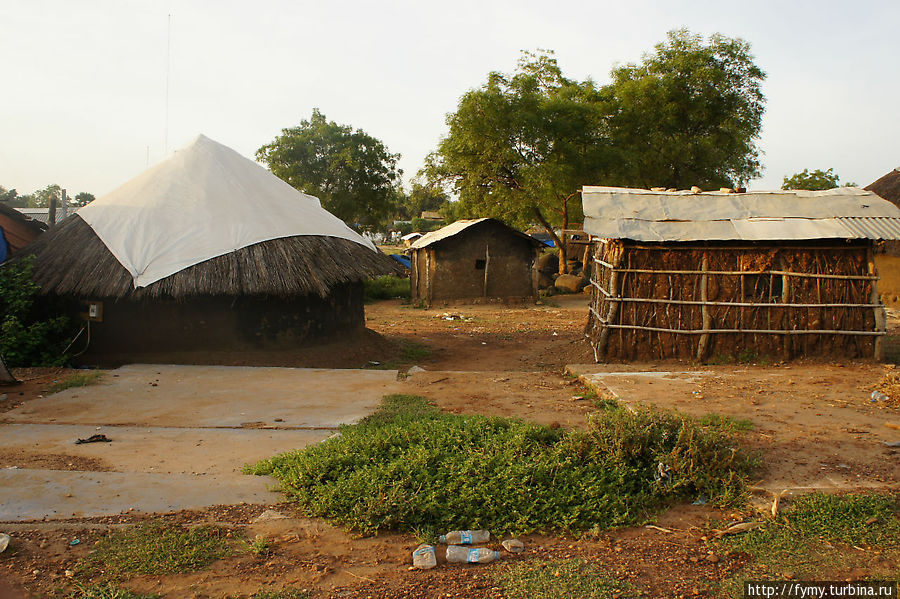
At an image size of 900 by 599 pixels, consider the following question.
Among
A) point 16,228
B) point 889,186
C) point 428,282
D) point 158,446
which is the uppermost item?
point 889,186

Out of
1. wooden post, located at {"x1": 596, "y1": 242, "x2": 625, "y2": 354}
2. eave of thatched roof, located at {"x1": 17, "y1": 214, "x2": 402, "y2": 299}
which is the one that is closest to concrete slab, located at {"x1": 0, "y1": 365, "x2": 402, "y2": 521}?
eave of thatched roof, located at {"x1": 17, "y1": 214, "x2": 402, "y2": 299}

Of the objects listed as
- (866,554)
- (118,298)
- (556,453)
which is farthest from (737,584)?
(118,298)

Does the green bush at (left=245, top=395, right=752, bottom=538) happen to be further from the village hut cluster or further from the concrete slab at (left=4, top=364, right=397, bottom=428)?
the village hut cluster

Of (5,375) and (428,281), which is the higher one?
(428,281)

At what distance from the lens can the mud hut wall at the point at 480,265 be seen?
19.6m

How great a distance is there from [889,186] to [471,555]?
19.7 m

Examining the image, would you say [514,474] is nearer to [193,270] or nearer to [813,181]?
[193,270]

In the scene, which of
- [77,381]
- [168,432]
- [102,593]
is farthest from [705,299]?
[77,381]

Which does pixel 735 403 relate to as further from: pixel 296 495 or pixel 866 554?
pixel 296 495

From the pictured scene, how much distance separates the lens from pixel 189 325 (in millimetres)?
9844

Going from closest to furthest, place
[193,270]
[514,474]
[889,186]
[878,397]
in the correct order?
1. [514,474]
2. [878,397]
3. [193,270]
4. [889,186]

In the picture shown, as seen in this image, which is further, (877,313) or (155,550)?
(877,313)

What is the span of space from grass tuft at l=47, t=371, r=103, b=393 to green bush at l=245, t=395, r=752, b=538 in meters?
4.37

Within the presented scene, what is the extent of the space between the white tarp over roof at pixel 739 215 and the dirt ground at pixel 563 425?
1.96 metres
